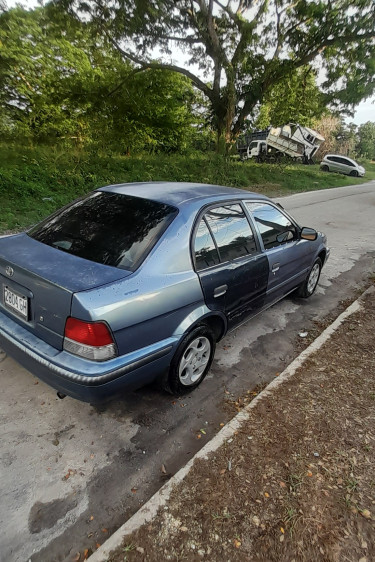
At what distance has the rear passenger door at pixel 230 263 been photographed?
2.63m

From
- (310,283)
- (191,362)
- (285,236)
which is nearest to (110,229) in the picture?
(191,362)

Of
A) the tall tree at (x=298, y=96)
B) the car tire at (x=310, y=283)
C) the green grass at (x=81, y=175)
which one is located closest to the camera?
the car tire at (x=310, y=283)

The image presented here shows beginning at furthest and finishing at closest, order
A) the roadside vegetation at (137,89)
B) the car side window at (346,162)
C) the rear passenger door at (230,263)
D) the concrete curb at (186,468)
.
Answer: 1. the car side window at (346,162)
2. the roadside vegetation at (137,89)
3. the rear passenger door at (230,263)
4. the concrete curb at (186,468)

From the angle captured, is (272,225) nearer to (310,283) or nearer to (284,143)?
(310,283)

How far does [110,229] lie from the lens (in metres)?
2.50

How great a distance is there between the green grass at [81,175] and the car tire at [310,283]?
232 inches

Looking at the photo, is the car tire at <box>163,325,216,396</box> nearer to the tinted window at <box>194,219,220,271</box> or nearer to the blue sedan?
the blue sedan

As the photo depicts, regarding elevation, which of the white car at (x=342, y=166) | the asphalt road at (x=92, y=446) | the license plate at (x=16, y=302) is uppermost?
the white car at (x=342, y=166)

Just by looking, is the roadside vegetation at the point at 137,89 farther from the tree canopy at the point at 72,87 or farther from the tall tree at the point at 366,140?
the tall tree at the point at 366,140

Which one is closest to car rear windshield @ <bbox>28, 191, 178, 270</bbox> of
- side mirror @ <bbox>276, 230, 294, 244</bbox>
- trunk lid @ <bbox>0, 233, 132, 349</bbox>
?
trunk lid @ <bbox>0, 233, 132, 349</bbox>

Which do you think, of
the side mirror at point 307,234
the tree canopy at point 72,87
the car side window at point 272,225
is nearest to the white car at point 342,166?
the tree canopy at point 72,87

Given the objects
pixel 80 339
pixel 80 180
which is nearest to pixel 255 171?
pixel 80 180

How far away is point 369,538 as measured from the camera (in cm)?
174

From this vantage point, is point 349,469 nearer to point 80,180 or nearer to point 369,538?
point 369,538
